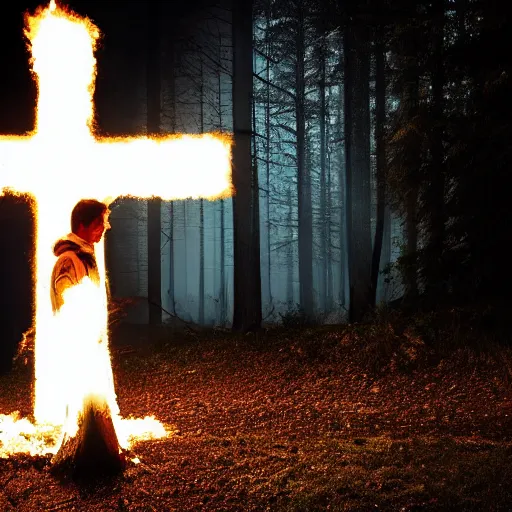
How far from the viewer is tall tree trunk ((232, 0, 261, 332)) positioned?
469 inches

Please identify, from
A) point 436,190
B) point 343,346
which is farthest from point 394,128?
point 343,346

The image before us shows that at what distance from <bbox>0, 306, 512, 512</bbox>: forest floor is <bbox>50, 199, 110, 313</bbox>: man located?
65.3 inches

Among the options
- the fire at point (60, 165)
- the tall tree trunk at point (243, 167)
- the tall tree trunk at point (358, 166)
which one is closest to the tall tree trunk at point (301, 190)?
the tall tree trunk at point (358, 166)

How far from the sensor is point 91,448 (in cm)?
468

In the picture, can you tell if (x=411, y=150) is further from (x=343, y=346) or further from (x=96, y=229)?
(x=96, y=229)

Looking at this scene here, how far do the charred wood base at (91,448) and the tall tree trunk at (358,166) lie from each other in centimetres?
989

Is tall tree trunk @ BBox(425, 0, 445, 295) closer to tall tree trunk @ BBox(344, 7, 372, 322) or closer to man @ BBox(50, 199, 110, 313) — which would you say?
tall tree trunk @ BBox(344, 7, 372, 322)

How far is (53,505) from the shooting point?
4340 mm

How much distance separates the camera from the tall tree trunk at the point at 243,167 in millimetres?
11914

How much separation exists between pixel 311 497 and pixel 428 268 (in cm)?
770

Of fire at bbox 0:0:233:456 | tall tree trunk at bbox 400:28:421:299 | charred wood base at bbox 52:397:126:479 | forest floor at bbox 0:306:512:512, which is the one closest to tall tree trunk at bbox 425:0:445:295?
tall tree trunk at bbox 400:28:421:299

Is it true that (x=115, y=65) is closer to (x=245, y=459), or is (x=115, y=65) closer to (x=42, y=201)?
(x=42, y=201)

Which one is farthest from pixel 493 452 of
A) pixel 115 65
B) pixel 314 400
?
pixel 115 65

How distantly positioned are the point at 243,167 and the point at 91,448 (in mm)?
8081
